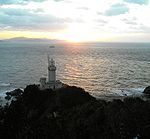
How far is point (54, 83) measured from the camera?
137 ft

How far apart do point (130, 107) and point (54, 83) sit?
1681 cm

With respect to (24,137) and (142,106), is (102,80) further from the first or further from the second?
(24,137)

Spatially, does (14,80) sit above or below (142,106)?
below

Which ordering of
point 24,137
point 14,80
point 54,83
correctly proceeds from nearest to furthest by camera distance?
point 24,137 → point 54,83 → point 14,80

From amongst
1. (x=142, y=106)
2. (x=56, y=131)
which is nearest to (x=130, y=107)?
(x=142, y=106)

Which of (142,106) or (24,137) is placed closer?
(24,137)

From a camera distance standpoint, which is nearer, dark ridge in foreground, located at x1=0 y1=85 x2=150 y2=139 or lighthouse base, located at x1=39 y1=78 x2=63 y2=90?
dark ridge in foreground, located at x1=0 y1=85 x2=150 y2=139

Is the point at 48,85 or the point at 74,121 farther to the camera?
the point at 48,85

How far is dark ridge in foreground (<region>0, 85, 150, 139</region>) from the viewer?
22.9 meters

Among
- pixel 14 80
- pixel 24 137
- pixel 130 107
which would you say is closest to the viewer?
pixel 24 137

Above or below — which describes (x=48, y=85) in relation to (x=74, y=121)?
above

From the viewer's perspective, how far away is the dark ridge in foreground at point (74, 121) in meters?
22.9

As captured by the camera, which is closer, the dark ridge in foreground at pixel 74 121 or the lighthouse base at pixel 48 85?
the dark ridge in foreground at pixel 74 121

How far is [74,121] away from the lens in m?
25.3
